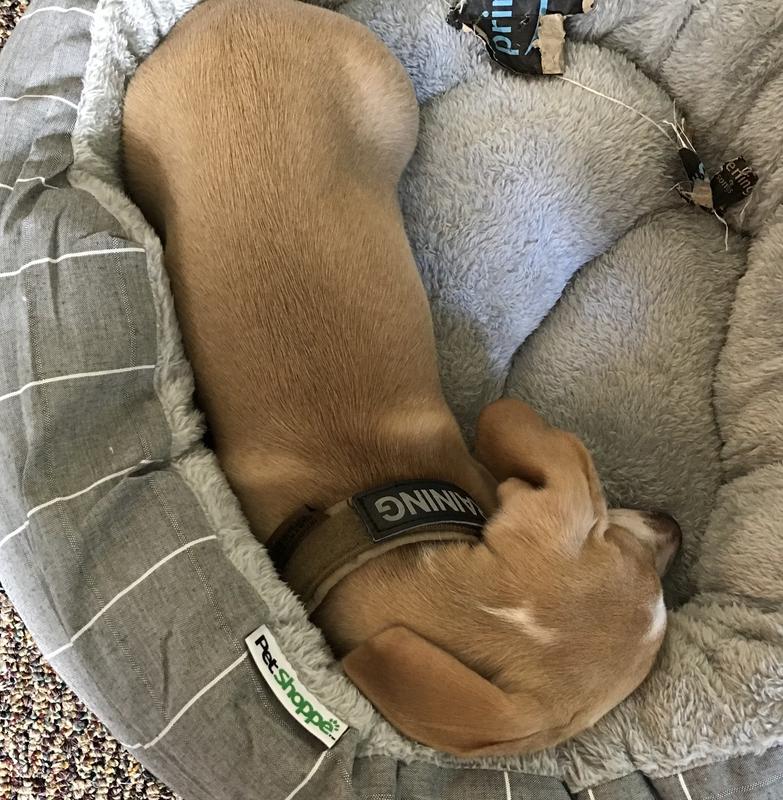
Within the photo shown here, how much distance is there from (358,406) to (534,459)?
311 millimetres

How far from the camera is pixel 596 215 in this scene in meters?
1.79

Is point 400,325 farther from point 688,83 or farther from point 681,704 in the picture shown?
point 688,83

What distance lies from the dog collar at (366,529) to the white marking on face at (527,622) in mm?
133

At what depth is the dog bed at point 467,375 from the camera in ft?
4.01

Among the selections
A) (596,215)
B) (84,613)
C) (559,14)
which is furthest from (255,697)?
(559,14)

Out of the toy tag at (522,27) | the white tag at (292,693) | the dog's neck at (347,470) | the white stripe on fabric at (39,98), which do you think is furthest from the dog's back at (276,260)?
the toy tag at (522,27)

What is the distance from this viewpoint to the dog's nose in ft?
4.73

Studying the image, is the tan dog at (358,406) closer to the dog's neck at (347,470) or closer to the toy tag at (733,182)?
the dog's neck at (347,470)

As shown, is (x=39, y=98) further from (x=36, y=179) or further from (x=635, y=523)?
(x=635, y=523)

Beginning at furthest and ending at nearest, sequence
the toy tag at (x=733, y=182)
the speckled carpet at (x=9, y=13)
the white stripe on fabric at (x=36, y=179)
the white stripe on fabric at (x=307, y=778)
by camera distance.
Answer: the speckled carpet at (x=9, y=13), the toy tag at (x=733, y=182), the white stripe on fabric at (x=36, y=179), the white stripe on fabric at (x=307, y=778)

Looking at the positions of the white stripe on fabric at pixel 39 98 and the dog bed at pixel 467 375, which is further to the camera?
the white stripe on fabric at pixel 39 98

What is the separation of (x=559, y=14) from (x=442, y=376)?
845 mm

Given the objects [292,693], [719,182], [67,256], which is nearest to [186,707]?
[292,693]

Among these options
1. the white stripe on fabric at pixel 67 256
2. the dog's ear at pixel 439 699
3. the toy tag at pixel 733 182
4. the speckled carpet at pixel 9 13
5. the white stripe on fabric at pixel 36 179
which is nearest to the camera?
the dog's ear at pixel 439 699
